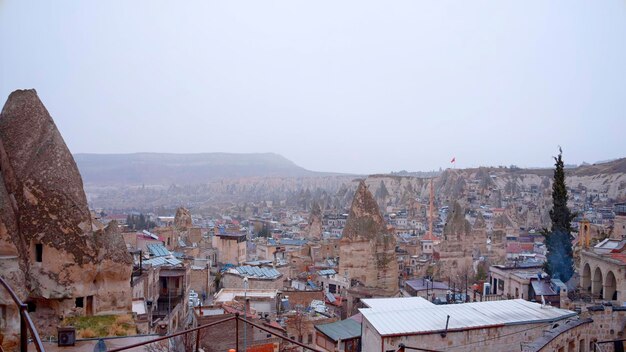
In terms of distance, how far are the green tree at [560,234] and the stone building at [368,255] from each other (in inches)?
316

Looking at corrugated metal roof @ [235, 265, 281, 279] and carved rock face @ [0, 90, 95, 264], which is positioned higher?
carved rock face @ [0, 90, 95, 264]

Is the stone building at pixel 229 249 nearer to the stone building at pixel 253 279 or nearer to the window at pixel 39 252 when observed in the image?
the stone building at pixel 253 279

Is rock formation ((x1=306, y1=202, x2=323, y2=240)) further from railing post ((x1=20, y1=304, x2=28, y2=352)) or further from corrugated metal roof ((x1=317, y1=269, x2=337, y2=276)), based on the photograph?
railing post ((x1=20, y1=304, x2=28, y2=352))

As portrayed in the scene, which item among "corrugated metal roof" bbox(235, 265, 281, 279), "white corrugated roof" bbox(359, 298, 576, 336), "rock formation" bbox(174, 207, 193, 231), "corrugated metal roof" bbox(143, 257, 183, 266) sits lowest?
"corrugated metal roof" bbox(235, 265, 281, 279)

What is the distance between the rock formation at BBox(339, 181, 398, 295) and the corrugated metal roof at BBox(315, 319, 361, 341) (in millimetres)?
10679

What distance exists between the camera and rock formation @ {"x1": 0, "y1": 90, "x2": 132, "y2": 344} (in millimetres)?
12031

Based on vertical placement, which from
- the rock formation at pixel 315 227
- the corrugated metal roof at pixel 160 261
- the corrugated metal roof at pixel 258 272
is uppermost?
the corrugated metal roof at pixel 160 261

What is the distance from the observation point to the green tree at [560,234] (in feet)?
79.9

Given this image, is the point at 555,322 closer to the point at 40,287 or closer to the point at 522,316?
the point at 522,316

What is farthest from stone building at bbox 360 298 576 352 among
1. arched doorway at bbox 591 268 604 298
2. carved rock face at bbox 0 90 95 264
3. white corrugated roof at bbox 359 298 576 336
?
arched doorway at bbox 591 268 604 298

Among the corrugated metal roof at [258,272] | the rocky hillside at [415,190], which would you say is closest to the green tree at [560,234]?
the corrugated metal roof at [258,272]

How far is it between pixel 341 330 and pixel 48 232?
9.60 metres

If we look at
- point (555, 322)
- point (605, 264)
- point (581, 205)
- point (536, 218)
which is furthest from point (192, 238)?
point (581, 205)

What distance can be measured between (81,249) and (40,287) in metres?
1.11
